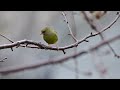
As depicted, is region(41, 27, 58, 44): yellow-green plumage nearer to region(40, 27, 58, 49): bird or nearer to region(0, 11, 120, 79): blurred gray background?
region(40, 27, 58, 49): bird

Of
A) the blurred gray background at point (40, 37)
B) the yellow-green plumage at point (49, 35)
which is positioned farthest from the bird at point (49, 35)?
the blurred gray background at point (40, 37)

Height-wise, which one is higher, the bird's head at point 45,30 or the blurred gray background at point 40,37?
the blurred gray background at point 40,37

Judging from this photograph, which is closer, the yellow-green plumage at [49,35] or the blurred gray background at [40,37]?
the yellow-green plumage at [49,35]

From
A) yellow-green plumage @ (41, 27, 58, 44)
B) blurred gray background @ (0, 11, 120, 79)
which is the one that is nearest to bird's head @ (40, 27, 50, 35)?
yellow-green plumage @ (41, 27, 58, 44)

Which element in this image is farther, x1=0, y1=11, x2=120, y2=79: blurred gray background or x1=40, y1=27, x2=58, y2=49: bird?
x1=0, y1=11, x2=120, y2=79: blurred gray background

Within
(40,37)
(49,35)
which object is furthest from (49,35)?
(40,37)

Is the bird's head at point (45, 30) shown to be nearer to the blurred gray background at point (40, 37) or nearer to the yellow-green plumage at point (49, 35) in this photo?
the yellow-green plumage at point (49, 35)

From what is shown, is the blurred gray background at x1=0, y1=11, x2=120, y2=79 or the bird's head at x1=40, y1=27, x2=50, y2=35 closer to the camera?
the bird's head at x1=40, y1=27, x2=50, y2=35

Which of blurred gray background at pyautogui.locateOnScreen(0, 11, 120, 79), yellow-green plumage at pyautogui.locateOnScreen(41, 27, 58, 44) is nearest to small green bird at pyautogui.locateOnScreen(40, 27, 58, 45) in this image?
yellow-green plumage at pyautogui.locateOnScreen(41, 27, 58, 44)

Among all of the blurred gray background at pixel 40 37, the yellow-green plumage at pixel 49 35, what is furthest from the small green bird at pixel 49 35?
the blurred gray background at pixel 40 37

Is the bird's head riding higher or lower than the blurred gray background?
lower

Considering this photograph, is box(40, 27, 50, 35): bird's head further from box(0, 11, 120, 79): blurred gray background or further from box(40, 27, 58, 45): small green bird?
box(0, 11, 120, 79): blurred gray background
